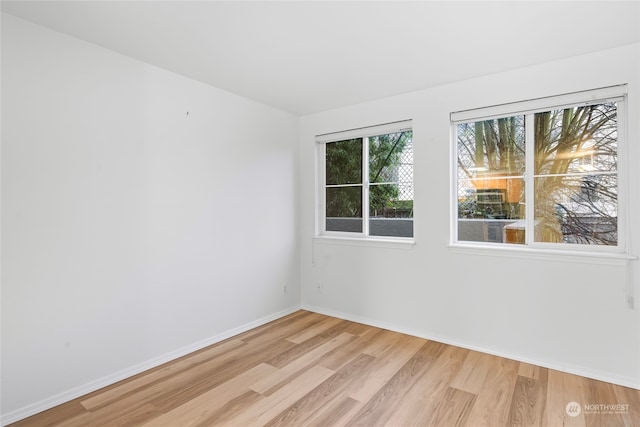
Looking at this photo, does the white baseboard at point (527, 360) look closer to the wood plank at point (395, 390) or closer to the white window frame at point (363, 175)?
the wood plank at point (395, 390)

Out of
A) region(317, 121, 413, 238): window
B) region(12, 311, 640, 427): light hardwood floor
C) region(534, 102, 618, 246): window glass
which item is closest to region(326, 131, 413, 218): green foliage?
region(317, 121, 413, 238): window

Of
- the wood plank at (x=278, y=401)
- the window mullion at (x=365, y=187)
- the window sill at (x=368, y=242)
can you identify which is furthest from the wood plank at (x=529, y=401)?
the window mullion at (x=365, y=187)

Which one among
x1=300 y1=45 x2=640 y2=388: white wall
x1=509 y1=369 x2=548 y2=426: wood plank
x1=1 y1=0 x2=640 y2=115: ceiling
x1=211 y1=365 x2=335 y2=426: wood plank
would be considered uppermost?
x1=1 y1=0 x2=640 y2=115: ceiling

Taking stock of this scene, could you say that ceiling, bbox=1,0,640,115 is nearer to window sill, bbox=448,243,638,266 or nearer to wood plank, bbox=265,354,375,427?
window sill, bbox=448,243,638,266

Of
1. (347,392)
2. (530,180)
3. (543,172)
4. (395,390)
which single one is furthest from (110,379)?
(543,172)

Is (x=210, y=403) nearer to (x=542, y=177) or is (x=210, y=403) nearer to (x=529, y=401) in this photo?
(x=529, y=401)

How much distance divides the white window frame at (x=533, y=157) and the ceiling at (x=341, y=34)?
1.08 feet

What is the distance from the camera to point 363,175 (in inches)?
155

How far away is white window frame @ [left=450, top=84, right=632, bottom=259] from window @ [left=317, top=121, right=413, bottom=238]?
1.52 ft

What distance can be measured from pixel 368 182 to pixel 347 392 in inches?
90.6

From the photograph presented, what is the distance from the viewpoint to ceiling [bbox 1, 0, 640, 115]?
1969 millimetres

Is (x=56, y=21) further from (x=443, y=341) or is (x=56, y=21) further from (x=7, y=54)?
(x=443, y=341)

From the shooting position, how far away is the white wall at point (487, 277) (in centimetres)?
244

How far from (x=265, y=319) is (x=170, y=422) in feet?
5.77
